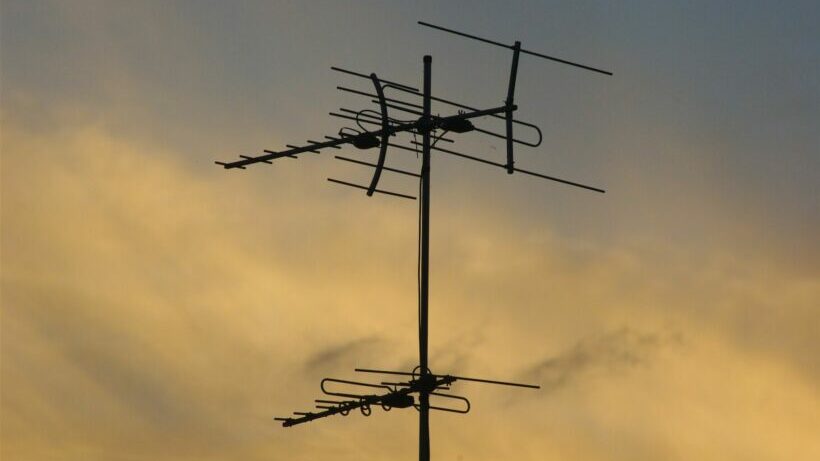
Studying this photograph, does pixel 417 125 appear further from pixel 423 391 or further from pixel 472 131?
pixel 423 391

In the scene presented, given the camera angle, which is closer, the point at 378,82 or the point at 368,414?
the point at 368,414

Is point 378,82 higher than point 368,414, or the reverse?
point 378,82

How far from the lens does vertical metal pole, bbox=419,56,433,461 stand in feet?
57.4

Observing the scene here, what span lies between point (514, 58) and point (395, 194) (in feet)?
8.28

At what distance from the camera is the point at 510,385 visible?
17906 millimetres

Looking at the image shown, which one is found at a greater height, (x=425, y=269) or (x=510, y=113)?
(x=510, y=113)

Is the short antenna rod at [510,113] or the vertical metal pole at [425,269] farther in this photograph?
the short antenna rod at [510,113]

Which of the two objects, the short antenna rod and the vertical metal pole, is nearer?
the vertical metal pole

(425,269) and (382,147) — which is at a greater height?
(382,147)

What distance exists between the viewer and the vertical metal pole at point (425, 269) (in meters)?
17.5

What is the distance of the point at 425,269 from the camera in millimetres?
18188

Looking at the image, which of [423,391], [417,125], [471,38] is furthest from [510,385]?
[471,38]

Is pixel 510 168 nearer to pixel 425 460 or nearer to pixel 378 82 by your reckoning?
pixel 378 82

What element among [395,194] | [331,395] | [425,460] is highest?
[395,194]
